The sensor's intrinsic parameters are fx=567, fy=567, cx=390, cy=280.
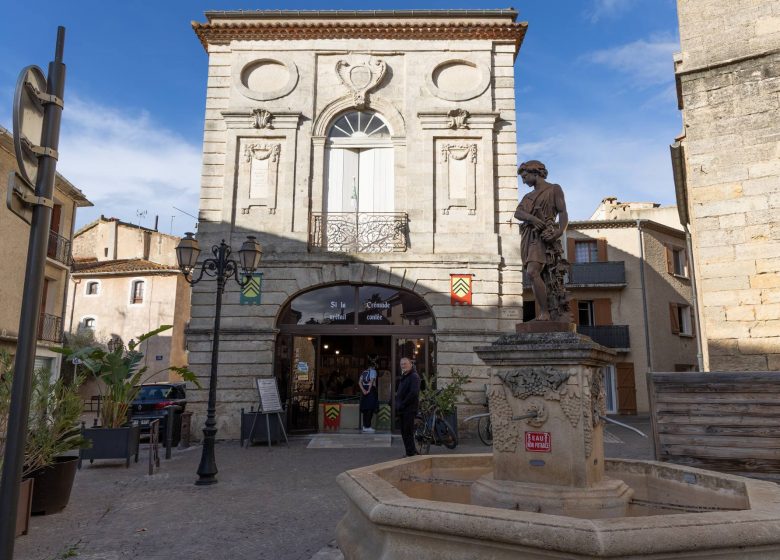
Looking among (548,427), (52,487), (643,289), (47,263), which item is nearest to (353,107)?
(52,487)

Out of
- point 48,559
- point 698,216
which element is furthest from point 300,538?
point 698,216

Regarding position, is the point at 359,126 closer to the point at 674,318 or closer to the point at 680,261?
→ the point at 674,318

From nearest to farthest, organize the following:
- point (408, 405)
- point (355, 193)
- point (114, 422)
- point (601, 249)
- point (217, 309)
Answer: point (217, 309), point (114, 422), point (408, 405), point (355, 193), point (601, 249)

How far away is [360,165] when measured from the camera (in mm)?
14930

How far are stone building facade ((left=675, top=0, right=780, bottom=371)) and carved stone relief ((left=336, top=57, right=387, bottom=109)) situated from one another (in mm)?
7755

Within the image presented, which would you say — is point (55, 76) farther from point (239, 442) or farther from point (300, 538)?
point (239, 442)

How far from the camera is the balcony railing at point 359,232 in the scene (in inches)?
559

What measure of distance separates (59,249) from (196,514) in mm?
18084

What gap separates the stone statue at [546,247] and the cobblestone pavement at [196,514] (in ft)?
9.59

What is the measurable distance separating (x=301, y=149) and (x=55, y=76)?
1215 cm

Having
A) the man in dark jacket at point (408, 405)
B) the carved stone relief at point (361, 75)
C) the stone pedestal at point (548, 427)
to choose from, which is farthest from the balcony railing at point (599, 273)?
the stone pedestal at point (548, 427)

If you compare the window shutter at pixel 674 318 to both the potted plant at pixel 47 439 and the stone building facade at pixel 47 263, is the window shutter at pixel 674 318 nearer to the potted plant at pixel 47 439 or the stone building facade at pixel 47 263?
the stone building facade at pixel 47 263

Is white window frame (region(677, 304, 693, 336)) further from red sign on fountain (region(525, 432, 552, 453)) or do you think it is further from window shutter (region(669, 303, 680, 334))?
red sign on fountain (region(525, 432, 552, 453))

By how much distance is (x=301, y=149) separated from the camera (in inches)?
575
